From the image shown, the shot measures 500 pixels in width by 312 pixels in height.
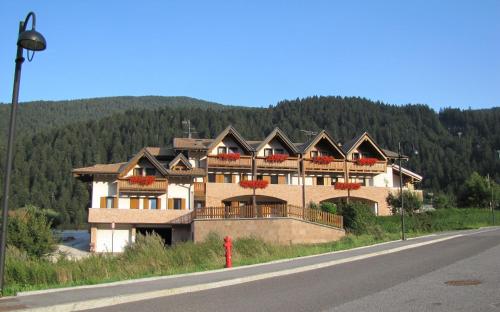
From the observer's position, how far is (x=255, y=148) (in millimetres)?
50188

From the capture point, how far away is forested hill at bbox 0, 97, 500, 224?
111m

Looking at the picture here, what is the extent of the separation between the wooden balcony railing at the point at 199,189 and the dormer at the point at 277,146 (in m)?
5.97

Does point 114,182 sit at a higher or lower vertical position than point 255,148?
lower

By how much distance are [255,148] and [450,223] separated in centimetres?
1932

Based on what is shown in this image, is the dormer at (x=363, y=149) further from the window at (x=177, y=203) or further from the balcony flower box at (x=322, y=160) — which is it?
the window at (x=177, y=203)

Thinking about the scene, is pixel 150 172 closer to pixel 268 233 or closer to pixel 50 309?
pixel 268 233

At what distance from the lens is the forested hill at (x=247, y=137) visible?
111 metres

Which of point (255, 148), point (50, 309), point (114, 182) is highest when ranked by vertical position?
point (255, 148)

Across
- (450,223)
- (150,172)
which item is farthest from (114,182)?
(450,223)

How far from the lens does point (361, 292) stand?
37.0ft

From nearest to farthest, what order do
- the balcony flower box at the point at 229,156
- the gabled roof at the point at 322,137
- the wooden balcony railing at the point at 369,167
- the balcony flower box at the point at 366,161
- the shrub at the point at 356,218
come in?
the shrub at the point at 356,218 → the balcony flower box at the point at 229,156 → the gabled roof at the point at 322,137 → the balcony flower box at the point at 366,161 → the wooden balcony railing at the point at 369,167

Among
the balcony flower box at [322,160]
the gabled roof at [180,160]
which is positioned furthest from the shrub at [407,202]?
the gabled roof at [180,160]

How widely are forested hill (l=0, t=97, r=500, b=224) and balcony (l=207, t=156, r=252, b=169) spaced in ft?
188

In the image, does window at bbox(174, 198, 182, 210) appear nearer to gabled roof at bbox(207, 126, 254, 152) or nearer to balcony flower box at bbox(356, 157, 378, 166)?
gabled roof at bbox(207, 126, 254, 152)
